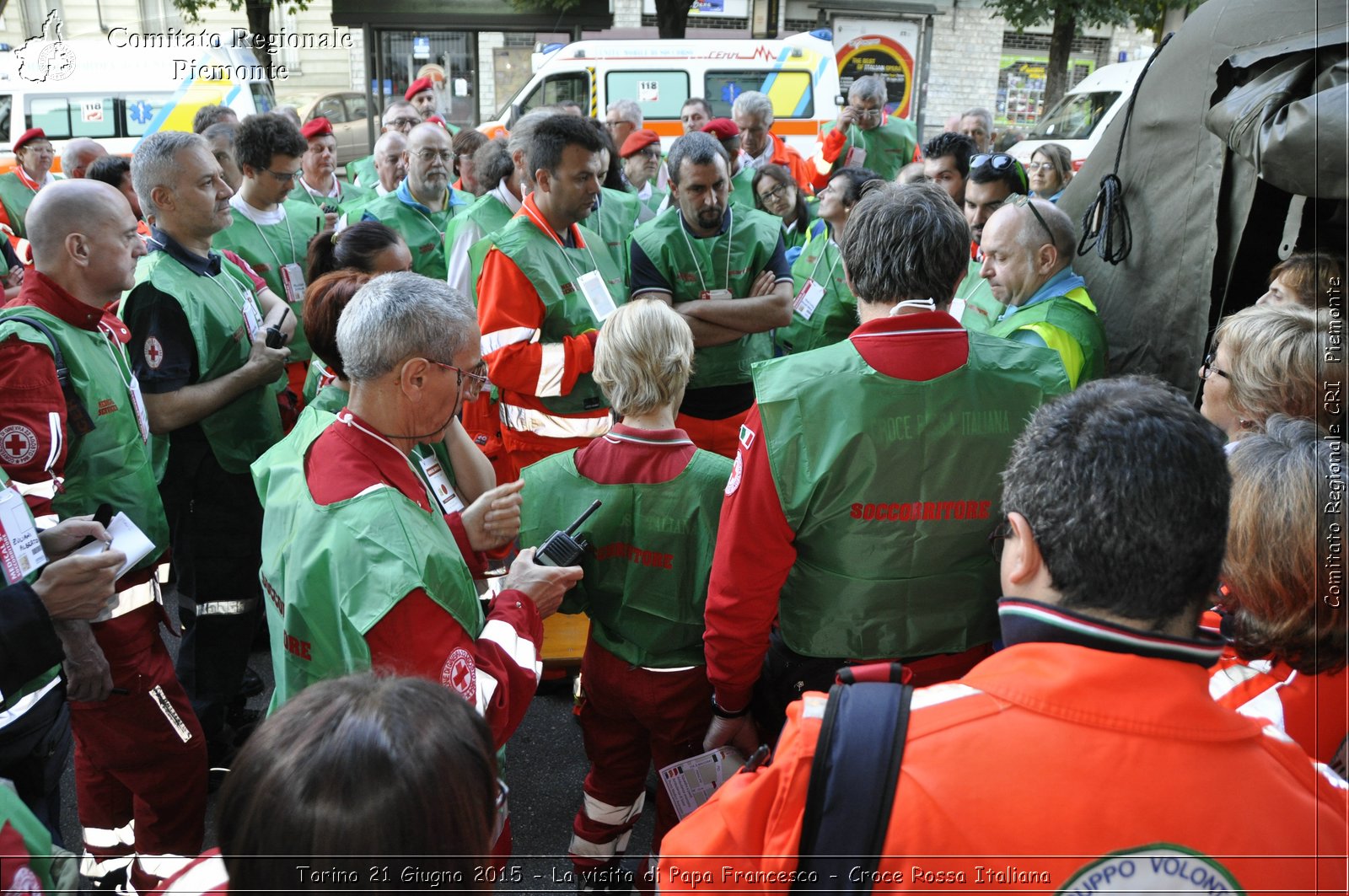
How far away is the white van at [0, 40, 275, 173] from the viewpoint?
1359cm

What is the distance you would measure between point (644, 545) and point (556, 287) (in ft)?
5.93

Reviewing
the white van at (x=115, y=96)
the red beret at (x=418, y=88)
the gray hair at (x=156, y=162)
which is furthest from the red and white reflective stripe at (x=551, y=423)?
the white van at (x=115, y=96)

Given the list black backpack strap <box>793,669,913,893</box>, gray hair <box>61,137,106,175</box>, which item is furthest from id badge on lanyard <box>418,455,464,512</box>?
gray hair <box>61,137,106,175</box>

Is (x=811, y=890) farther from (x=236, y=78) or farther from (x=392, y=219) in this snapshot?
(x=236, y=78)

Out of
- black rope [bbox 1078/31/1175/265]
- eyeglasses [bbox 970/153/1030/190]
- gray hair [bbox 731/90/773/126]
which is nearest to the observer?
black rope [bbox 1078/31/1175/265]

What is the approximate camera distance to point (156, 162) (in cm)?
367

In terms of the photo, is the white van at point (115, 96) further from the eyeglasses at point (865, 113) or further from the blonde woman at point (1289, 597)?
the blonde woman at point (1289, 597)

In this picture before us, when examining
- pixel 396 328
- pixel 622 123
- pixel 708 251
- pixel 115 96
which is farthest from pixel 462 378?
pixel 115 96

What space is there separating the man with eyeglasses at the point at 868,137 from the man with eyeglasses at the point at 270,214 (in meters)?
5.18

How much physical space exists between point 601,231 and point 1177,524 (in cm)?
474

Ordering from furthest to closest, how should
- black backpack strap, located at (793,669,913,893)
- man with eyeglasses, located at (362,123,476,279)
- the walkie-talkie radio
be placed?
1. man with eyeglasses, located at (362,123,476,279)
2. the walkie-talkie radio
3. black backpack strap, located at (793,669,913,893)

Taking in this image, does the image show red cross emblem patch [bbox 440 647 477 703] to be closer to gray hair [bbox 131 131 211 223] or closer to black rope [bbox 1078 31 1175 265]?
gray hair [bbox 131 131 211 223]

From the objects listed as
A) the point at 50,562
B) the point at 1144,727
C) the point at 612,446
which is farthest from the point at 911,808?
the point at 50,562

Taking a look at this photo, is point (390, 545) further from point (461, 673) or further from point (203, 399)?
point (203, 399)
